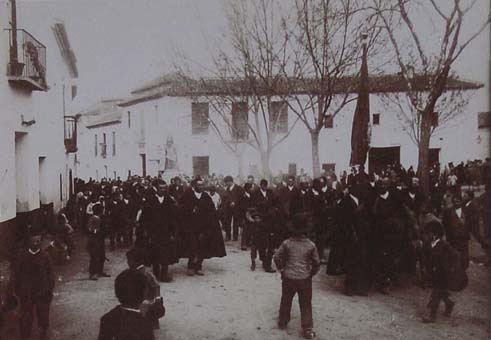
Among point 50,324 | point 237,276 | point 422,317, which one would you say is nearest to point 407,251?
point 422,317

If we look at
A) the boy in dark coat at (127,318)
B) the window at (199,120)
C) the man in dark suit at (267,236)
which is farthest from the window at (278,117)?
the boy in dark coat at (127,318)

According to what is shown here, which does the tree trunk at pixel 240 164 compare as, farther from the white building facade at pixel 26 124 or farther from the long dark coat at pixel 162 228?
the white building facade at pixel 26 124

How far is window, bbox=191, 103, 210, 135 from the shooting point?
7.91 meters

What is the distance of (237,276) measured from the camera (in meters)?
7.78

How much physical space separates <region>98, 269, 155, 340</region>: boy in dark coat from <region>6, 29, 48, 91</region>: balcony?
4474 millimetres

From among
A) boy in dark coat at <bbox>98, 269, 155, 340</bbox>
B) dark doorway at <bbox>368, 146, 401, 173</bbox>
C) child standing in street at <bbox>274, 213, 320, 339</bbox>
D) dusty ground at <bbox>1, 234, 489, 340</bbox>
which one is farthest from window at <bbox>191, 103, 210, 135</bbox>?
dark doorway at <bbox>368, 146, 401, 173</bbox>

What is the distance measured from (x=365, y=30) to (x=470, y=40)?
3.03 metres

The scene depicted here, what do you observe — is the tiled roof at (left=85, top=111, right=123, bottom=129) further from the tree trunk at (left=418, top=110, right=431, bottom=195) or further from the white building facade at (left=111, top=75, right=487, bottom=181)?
the tree trunk at (left=418, top=110, right=431, bottom=195)

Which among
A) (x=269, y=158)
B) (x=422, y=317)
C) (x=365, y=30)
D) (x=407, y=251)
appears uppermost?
(x=365, y=30)

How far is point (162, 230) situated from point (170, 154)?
1.13 metres

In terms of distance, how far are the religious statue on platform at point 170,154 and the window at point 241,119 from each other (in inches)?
144

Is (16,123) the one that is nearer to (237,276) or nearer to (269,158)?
(237,276)

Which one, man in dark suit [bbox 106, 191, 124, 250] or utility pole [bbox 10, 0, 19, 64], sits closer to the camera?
utility pole [bbox 10, 0, 19, 64]

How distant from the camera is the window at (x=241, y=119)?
37.5 feet
